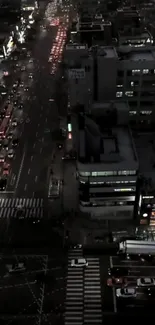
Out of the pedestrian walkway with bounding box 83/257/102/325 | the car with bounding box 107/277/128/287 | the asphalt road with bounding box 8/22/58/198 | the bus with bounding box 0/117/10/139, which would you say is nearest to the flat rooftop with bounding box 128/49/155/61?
the asphalt road with bounding box 8/22/58/198

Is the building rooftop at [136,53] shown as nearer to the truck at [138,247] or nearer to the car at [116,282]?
the truck at [138,247]

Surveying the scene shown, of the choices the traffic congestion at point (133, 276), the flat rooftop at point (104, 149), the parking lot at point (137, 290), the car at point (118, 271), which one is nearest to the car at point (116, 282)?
the traffic congestion at point (133, 276)

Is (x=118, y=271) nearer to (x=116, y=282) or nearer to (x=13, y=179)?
(x=116, y=282)

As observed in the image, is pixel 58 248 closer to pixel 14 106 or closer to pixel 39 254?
pixel 39 254

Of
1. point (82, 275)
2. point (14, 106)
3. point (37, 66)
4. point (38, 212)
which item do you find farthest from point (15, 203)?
point (37, 66)

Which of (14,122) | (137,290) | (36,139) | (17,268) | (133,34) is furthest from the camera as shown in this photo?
(133,34)

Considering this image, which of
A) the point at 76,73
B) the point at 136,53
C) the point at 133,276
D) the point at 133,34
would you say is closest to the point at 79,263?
the point at 133,276
